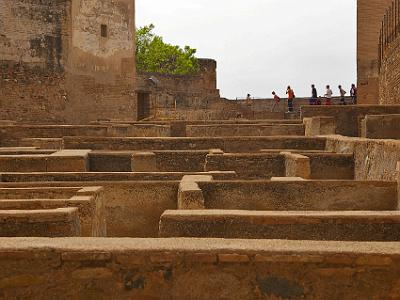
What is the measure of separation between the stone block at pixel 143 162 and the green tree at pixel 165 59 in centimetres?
3009

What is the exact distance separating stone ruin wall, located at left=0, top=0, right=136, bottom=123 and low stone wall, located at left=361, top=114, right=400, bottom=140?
37.0 feet

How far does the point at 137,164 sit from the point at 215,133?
4.26m

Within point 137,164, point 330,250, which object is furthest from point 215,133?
point 330,250

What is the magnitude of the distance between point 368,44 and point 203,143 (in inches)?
588

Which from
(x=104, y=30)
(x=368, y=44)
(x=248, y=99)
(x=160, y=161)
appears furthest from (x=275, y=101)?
(x=160, y=161)

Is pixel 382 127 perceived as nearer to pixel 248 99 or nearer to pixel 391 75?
pixel 391 75

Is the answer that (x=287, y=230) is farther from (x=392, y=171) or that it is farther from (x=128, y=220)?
(x=392, y=171)

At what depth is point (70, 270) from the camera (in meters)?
2.96

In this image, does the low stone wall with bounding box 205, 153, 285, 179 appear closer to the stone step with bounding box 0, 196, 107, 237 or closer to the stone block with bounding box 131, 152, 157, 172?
the stone block with bounding box 131, 152, 157, 172

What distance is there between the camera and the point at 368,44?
2177cm

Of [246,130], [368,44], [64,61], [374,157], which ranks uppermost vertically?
[368,44]

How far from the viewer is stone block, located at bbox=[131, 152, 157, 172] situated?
306 inches

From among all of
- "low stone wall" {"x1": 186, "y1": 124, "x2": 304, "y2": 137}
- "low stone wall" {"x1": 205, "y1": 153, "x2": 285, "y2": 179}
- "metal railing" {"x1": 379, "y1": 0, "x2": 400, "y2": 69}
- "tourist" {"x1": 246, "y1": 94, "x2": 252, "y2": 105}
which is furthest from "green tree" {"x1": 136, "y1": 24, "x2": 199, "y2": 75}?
"low stone wall" {"x1": 205, "y1": 153, "x2": 285, "y2": 179}

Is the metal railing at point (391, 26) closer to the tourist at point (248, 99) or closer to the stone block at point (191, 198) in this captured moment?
the stone block at point (191, 198)
